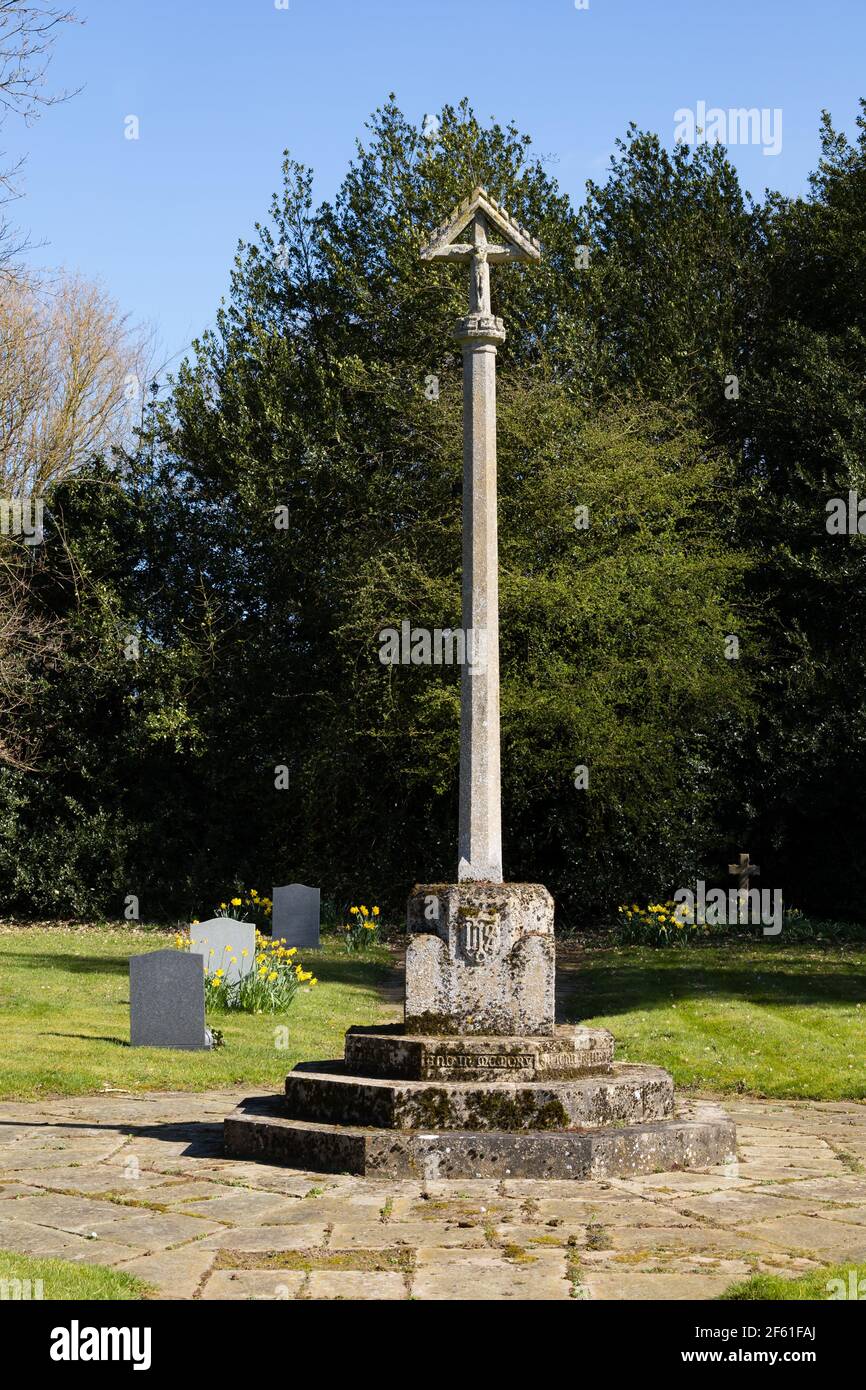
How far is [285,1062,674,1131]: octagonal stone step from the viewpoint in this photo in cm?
723

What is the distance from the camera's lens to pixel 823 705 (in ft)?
74.6

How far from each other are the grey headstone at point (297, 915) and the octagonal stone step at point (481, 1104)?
1119 centimetres

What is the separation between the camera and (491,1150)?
700cm

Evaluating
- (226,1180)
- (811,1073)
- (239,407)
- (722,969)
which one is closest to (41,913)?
(239,407)

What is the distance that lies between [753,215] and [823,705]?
10.2 metres

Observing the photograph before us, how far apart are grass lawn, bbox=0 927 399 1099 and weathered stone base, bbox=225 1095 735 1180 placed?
318 cm

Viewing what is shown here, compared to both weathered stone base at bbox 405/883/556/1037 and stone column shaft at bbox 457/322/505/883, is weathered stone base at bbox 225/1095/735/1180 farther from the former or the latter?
stone column shaft at bbox 457/322/505/883

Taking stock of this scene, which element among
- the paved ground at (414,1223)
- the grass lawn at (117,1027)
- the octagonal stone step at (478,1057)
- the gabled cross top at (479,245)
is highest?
the gabled cross top at (479,245)

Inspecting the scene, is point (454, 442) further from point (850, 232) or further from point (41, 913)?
point (41, 913)

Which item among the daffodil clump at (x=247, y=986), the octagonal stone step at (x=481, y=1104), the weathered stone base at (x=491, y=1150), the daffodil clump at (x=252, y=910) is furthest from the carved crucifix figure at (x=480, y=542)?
the daffodil clump at (x=252, y=910)

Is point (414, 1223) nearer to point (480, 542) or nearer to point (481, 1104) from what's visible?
point (481, 1104)

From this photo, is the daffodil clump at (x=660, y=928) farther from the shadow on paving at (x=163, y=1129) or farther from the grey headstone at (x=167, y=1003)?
the shadow on paving at (x=163, y=1129)

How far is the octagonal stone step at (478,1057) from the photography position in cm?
747

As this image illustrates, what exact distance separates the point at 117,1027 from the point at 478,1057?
235 inches
